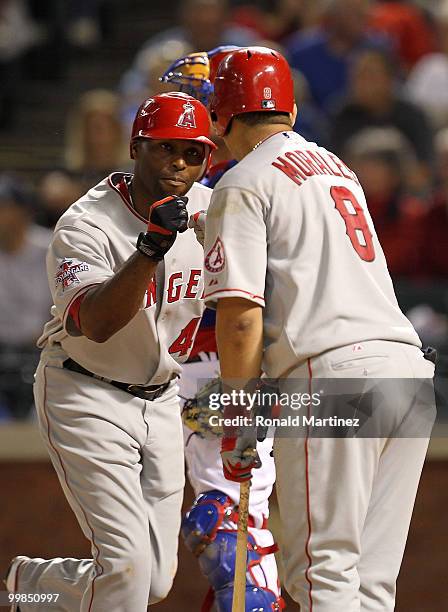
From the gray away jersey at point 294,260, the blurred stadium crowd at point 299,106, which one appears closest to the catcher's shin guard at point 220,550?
the gray away jersey at point 294,260

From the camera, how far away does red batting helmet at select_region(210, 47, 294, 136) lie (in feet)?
11.6

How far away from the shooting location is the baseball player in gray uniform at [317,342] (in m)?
3.29

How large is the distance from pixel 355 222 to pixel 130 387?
0.98 metres

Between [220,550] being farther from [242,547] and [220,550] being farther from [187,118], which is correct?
[187,118]

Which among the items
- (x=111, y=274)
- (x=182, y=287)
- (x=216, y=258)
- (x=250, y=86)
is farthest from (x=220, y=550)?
(x=250, y=86)

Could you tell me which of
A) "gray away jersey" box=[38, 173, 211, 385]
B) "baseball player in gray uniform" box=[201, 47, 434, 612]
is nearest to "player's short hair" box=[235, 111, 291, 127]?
"baseball player in gray uniform" box=[201, 47, 434, 612]

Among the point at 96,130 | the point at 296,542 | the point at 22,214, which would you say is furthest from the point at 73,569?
the point at 96,130

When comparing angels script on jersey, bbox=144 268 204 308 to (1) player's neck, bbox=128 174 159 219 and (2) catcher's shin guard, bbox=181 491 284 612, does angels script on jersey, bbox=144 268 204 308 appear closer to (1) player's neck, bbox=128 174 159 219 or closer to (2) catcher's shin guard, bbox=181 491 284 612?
(1) player's neck, bbox=128 174 159 219

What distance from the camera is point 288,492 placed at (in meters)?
3.34

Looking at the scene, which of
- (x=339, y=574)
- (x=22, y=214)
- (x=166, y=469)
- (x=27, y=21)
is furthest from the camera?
(x=27, y=21)

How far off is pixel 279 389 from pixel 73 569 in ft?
3.72

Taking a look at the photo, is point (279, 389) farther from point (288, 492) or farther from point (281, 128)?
point (281, 128)

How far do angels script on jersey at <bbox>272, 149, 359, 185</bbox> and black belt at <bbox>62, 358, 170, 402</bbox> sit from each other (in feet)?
3.14

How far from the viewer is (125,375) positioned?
393 centimetres
